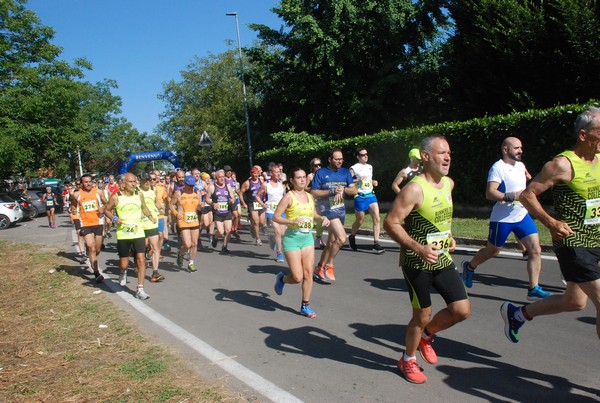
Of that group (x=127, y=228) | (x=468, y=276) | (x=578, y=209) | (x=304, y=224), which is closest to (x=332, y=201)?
(x=304, y=224)

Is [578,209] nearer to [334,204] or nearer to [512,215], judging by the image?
[512,215]

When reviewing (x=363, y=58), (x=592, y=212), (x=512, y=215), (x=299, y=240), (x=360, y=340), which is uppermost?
(x=363, y=58)

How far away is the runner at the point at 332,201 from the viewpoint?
763 cm

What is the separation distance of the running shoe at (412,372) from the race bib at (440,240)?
94cm

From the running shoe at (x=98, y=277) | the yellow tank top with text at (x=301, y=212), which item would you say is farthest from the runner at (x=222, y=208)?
the yellow tank top with text at (x=301, y=212)

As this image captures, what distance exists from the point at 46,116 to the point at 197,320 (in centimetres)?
2315

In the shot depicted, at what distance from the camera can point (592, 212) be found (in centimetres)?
377

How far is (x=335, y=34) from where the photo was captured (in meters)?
22.9

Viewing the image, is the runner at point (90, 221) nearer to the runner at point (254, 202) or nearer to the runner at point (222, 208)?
the runner at point (222, 208)

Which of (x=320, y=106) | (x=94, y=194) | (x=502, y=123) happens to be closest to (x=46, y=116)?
(x=320, y=106)

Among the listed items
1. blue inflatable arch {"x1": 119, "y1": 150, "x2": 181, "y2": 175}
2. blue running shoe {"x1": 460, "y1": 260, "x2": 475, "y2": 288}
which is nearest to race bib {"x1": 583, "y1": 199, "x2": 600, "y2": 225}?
blue running shoe {"x1": 460, "y1": 260, "x2": 475, "y2": 288}

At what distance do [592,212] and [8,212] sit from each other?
80.2 feet

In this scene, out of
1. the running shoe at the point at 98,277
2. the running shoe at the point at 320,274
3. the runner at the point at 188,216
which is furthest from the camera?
the runner at the point at 188,216

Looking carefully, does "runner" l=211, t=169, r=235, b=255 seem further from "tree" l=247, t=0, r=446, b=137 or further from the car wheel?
the car wheel
